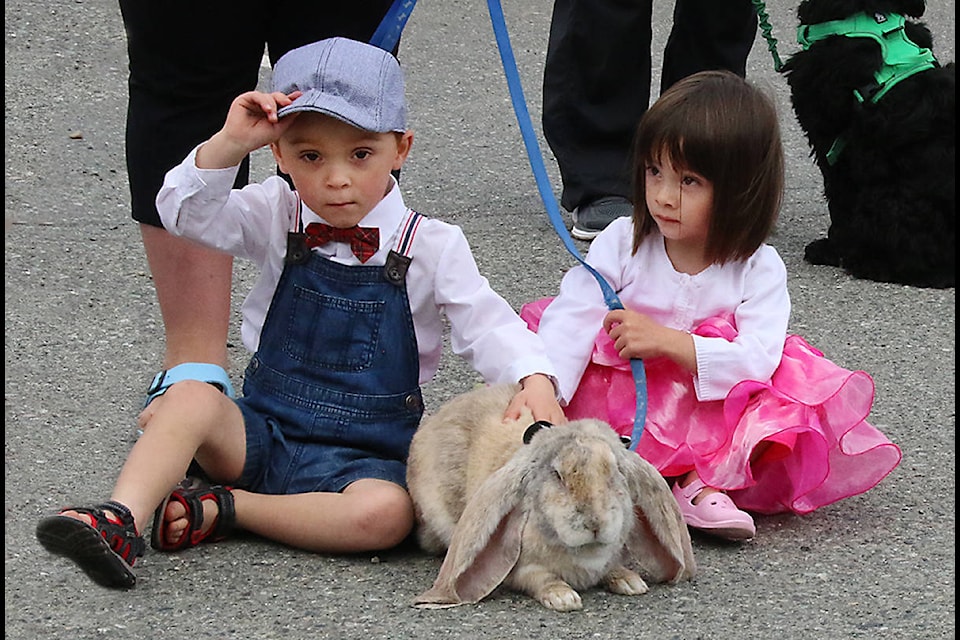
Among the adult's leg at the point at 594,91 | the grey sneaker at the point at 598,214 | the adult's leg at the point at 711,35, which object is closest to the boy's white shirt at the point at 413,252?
the grey sneaker at the point at 598,214

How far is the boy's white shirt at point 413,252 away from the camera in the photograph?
2912 millimetres

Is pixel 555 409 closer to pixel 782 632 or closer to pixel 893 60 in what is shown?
pixel 782 632

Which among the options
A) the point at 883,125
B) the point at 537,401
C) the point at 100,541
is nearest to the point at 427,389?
the point at 537,401

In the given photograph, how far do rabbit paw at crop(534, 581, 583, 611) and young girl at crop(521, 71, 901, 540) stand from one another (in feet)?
1.47

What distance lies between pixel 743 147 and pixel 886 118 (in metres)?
1.57

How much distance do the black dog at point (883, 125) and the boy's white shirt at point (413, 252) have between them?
188 centimetres

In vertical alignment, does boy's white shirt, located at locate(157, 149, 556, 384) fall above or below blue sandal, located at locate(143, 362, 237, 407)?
above

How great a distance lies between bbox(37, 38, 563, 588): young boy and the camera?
284 cm

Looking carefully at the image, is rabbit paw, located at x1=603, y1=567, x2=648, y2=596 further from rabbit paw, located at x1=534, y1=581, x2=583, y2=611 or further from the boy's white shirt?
the boy's white shirt

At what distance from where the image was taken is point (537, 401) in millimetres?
2867

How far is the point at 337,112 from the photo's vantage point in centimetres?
278

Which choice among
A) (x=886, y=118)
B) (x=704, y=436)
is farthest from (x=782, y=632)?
(x=886, y=118)

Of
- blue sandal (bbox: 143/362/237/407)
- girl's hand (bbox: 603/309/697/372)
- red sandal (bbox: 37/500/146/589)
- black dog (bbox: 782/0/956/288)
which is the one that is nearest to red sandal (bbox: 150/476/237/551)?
red sandal (bbox: 37/500/146/589)

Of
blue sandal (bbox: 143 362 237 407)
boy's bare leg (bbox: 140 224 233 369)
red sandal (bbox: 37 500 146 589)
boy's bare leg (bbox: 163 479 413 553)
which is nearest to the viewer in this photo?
red sandal (bbox: 37 500 146 589)
